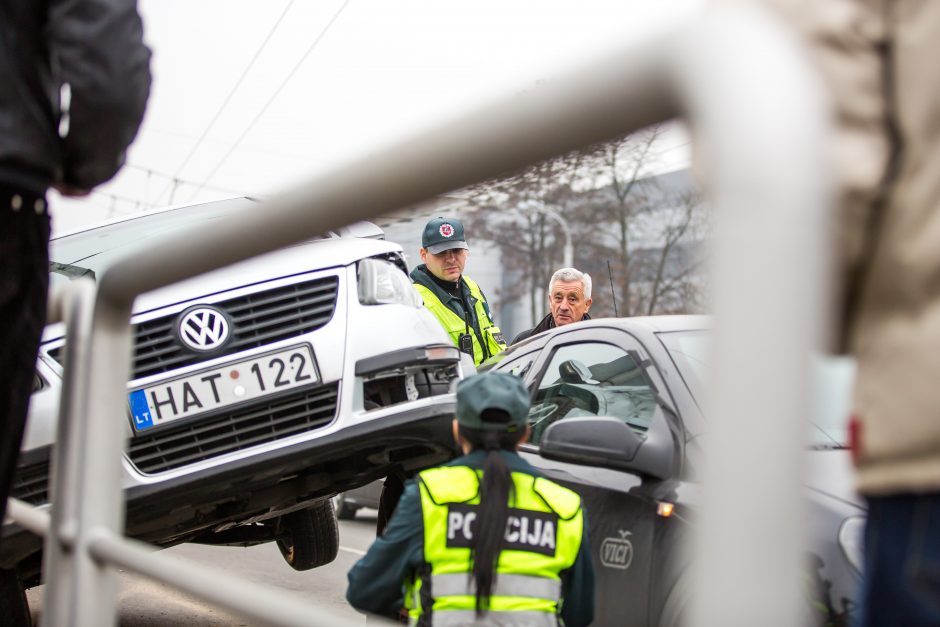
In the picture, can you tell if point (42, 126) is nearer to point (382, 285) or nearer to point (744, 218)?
point (744, 218)

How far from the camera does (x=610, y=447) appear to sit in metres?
3.07

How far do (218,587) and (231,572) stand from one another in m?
5.27

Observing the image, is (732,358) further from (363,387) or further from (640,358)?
(363,387)

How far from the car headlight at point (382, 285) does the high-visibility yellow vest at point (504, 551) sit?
1453 mm

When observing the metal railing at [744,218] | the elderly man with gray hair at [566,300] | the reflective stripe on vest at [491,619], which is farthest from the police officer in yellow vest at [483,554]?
the elderly man with gray hair at [566,300]

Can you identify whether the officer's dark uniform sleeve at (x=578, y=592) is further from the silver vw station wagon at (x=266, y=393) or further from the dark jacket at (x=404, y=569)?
the silver vw station wagon at (x=266, y=393)

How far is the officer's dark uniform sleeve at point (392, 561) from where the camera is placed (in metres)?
2.65

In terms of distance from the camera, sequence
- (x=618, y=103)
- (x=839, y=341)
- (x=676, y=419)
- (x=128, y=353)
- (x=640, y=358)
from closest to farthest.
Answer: (x=618, y=103)
(x=839, y=341)
(x=128, y=353)
(x=676, y=419)
(x=640, y=358)

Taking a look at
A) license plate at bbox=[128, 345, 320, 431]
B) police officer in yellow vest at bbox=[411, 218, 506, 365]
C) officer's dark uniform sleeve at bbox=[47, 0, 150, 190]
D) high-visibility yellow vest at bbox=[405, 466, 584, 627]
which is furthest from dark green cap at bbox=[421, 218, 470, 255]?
officer's dark uniform sleeve at bbox=[47, 0, 150, 190]

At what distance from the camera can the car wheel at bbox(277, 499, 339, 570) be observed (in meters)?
4.79

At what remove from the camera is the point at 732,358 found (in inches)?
23.9

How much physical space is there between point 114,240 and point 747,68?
162 inches

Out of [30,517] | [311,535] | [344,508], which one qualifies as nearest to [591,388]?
[311,535]

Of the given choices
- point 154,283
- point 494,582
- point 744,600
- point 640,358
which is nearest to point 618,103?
point 744,600
